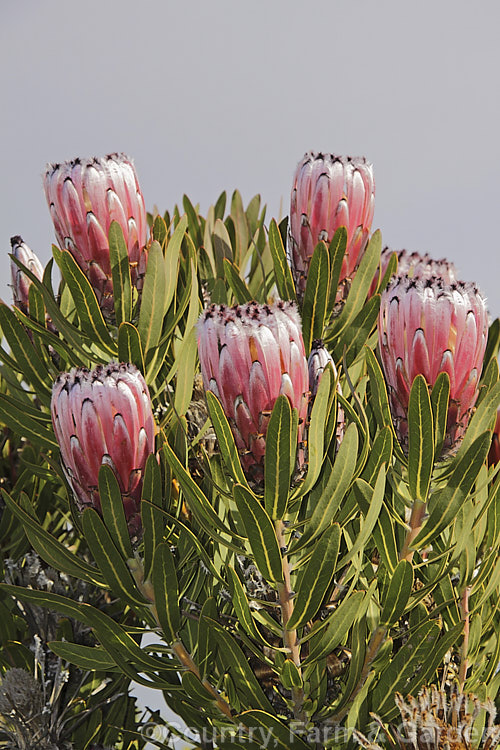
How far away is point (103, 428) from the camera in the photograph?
2.43ft

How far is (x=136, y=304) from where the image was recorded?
96 centimetres

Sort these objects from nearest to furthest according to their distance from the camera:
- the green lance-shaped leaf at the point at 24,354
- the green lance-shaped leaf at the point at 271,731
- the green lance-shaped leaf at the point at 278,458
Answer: the green lance-shaped leaf at the point at 278,458
the green lance-shaped leaf at the point at 271,731
the green lance-shaped leaf at the point at 24,354

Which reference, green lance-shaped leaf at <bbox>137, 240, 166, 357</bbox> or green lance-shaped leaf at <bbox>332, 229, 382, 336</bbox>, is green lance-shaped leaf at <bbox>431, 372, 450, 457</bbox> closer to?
green lance-shaped leaf at <bbox>332, 229, 382, 336</bbox>

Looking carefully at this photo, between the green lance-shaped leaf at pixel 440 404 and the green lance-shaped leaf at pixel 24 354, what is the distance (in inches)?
21.9

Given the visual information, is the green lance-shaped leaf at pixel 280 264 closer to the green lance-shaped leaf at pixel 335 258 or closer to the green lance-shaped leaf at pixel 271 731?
the green lance-shaped leaf at pixel 335 258

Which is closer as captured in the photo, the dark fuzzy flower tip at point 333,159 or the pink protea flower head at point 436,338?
the pink protea flower head at point 436,338

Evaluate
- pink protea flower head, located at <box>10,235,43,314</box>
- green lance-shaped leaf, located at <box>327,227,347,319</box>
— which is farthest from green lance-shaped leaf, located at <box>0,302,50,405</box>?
green lance-shaped leaf, located at <box>327,227,347,319</box>

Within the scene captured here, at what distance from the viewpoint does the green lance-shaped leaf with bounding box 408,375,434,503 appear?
71 centimetres


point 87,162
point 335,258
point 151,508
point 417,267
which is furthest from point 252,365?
point 417,267

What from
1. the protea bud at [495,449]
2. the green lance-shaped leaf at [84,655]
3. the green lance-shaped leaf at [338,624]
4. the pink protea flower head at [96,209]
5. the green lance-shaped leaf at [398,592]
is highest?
the pink protea flower head at [96,209]

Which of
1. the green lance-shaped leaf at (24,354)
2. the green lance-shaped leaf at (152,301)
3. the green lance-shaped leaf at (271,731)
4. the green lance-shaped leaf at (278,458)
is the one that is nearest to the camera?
the green lance-shaped leaf at (278,458)

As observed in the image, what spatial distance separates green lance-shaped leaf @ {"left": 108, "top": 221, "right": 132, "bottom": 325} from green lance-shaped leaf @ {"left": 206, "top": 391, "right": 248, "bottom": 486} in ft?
0.95

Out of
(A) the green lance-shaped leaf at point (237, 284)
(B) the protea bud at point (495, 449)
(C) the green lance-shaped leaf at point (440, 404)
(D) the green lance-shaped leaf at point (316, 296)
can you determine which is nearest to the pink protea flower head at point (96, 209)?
(A) the green lance-shaped leaf at point (237, 284)

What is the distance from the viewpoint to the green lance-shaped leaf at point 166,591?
76 cm
